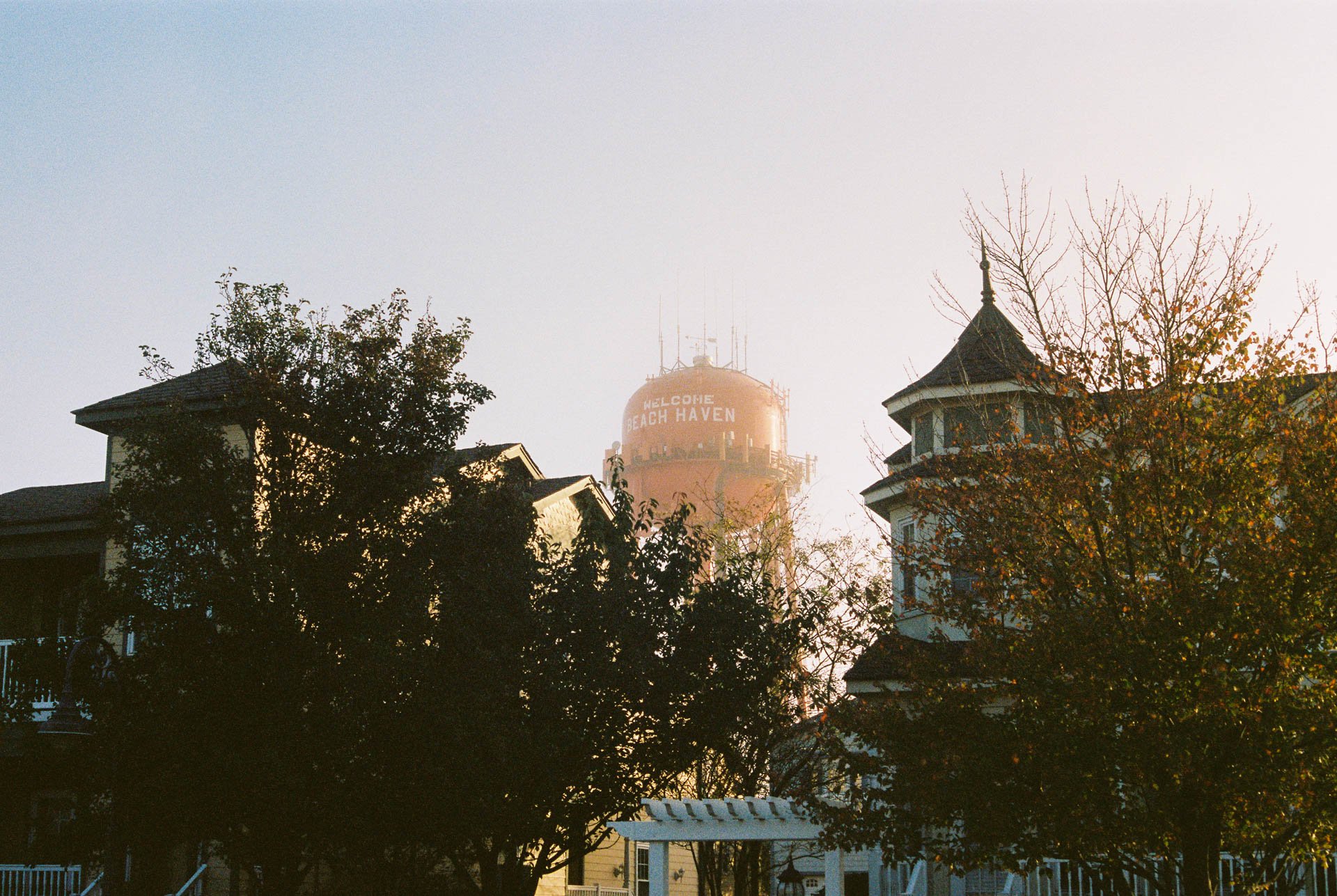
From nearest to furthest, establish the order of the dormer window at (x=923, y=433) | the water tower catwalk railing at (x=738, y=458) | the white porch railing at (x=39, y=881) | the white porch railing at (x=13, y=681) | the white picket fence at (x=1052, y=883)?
1. the white picket fence at (x=1052, y=883)
2. the white porch railing at (x=13, y=681)
3. the white porch railing at (x=39, y=881)
4. the dormer window at (x=923, y=433)
5. the water tower catwalk railing at (x=738, y=458)

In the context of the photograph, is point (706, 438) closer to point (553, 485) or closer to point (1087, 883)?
point (553, 485)

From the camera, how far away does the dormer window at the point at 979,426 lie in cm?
1428

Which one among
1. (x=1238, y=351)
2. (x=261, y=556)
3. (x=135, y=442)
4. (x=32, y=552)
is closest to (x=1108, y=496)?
(x=1238, y=351)

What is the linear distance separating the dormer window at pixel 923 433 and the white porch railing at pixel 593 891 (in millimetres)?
12127

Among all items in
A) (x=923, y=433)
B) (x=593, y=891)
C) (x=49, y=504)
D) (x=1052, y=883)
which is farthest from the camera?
(x=593, y=891)

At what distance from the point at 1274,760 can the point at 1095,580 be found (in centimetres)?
203

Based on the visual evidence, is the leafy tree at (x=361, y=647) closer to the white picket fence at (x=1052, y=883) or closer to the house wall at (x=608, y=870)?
the white picket fence at (x=1052, y=883)

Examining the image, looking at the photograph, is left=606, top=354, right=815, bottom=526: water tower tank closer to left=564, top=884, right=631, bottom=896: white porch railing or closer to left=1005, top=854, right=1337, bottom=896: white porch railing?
left=564, top=884, right=631, bottom=896: white porch railing

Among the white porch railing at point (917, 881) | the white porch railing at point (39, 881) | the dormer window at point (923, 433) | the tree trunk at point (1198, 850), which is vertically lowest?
the white porch railing at point (39, 881)

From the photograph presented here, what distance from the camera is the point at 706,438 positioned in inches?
2894

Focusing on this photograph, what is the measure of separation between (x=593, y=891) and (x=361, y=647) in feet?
50.3

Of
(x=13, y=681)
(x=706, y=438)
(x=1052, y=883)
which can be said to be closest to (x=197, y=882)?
(x=13, y=681)

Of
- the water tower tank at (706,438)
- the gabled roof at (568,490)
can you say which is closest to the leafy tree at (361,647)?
the gabled roof at (568,490)

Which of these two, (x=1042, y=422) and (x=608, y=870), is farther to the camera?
(x=608, y=870)
